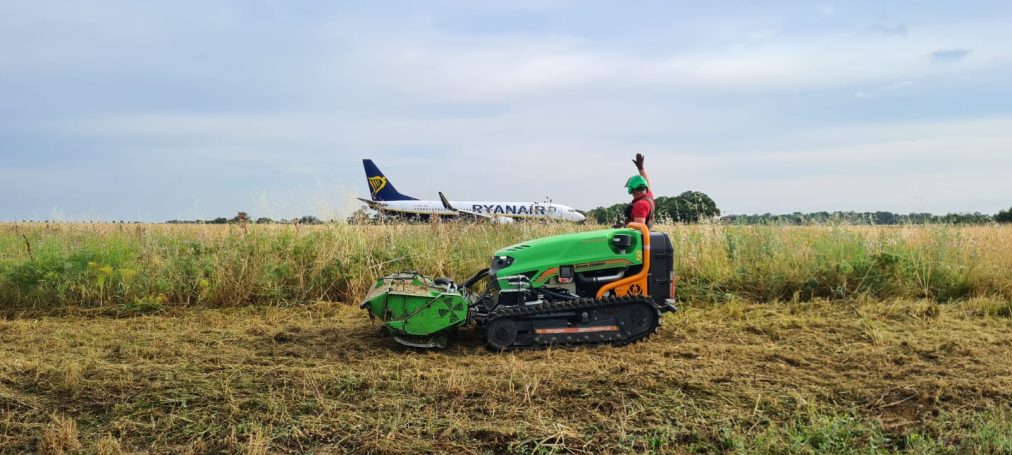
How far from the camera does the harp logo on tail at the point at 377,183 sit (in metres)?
40.4

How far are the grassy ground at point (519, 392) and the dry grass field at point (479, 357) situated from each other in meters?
0.02

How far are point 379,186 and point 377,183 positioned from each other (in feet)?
0.77

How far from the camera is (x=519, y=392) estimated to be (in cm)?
446

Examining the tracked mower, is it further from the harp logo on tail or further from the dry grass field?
the harp logo on tail

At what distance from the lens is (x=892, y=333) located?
627 centimetres

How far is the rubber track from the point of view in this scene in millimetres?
5676

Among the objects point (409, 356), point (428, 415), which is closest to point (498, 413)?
point (428, 415)

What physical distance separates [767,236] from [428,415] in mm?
6988

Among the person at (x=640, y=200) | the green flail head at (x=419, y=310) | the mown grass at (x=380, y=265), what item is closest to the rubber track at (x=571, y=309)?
the green flail head at (x=419, y=310)

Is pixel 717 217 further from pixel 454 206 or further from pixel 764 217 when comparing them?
pixel 454 206

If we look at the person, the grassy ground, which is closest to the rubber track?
the grassy ground

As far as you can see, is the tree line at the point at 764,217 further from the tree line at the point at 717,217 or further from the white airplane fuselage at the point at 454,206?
the white airplane fuselage at the point at 454,206

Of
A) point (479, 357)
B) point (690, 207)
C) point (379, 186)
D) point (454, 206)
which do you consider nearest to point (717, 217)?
point (690, 207)

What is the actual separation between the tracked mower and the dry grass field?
22cm
